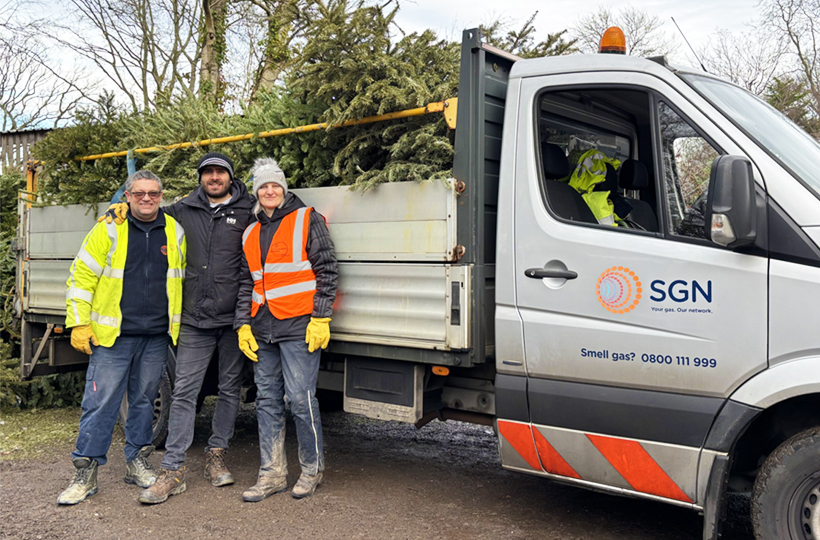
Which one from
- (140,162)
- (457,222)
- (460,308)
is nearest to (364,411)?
(460,308)

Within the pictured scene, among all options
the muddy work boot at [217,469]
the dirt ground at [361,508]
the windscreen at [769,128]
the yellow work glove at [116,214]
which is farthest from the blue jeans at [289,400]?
the windscreen at [769,128]

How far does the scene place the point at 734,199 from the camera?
9.82ft

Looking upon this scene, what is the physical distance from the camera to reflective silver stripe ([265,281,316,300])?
14.5ft

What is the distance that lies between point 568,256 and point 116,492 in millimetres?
3251

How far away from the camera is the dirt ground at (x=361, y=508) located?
13.2ft

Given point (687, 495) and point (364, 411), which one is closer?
point (687, 495)

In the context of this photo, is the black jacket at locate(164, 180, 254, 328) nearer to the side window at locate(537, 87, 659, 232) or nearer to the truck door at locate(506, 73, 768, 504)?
the truck door at locate(506, 73, 768, 504)

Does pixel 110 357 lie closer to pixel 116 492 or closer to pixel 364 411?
pixel 116 492

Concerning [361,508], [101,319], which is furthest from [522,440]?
[101,319]

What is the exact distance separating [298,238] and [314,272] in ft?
0.74

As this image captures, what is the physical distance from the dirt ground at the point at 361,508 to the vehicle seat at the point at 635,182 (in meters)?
1.71

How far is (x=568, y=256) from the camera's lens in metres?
3.59

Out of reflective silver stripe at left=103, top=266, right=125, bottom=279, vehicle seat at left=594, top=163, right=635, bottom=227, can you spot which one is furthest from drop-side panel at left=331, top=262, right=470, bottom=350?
reflective silver stripe at left=103, top=266, right=125, bottom=279

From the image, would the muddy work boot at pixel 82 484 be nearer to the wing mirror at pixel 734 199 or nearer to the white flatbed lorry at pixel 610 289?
the white flatbed lorry at pixel 610 289
